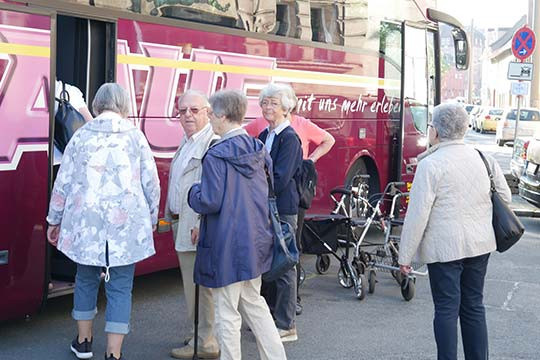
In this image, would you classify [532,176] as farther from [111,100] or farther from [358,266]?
[111,100]

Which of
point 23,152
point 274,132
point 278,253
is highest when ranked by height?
point 274,132

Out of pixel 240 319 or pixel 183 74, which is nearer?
pixel 240 319

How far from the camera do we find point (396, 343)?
269 inches

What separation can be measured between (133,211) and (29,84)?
1.15 meters

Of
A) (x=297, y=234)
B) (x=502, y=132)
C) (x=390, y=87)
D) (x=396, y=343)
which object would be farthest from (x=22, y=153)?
(x=502, y=132)

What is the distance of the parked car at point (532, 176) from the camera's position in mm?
12922

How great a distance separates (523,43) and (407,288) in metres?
10.9

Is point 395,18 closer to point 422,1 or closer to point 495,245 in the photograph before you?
point 422,1

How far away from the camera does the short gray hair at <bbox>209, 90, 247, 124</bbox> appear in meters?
5.26

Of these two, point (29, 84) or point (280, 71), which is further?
point (280, 71)

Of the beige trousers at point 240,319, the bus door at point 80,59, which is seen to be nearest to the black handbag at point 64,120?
the bus door at point 80,59

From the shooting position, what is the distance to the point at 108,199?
18.5 feet

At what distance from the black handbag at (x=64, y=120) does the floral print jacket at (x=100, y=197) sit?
101 centimetres

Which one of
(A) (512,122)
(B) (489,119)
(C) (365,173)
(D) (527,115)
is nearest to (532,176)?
(C) (365,173)
